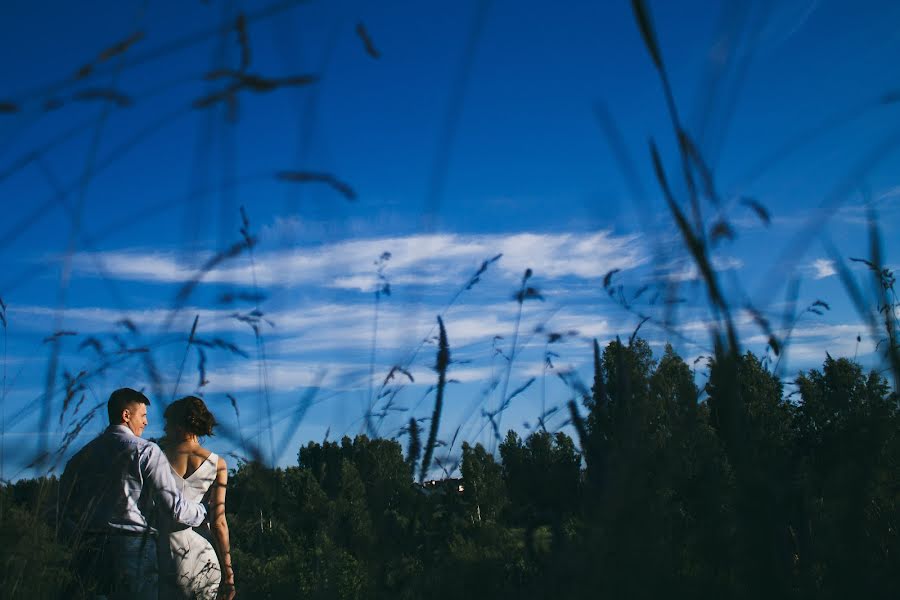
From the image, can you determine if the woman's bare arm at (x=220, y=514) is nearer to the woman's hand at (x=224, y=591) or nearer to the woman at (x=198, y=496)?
the woman at (x=198, y=496)

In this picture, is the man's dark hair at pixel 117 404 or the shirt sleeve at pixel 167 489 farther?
the man's dark hair at pixel 117 404

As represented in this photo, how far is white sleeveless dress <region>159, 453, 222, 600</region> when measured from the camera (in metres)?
2.33

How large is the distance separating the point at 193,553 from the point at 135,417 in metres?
0.82

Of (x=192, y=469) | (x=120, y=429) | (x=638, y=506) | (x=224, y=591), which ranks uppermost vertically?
(x=120, y=429)

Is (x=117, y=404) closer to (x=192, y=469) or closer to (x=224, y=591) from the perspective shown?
(x=192, y=469)

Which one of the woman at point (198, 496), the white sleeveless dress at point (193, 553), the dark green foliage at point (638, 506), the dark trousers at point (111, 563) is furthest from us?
the dark trousers at point (111, 563)

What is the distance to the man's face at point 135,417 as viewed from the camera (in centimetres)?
361

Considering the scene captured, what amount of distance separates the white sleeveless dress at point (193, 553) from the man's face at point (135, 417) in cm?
32

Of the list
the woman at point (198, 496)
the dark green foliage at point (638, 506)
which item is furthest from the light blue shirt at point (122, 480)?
the dark green foliage at point (638, 506)

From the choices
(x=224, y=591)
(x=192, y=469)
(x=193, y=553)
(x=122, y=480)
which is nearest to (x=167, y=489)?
(x=122, y=480)

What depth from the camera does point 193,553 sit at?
3773 millimetres

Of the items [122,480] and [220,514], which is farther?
[220,514]

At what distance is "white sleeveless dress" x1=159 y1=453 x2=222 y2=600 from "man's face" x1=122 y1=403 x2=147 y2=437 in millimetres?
324

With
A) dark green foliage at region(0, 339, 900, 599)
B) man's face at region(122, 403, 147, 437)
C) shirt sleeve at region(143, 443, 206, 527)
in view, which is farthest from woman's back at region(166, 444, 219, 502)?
dark green foliage at region(0, 339, 900, 599)
